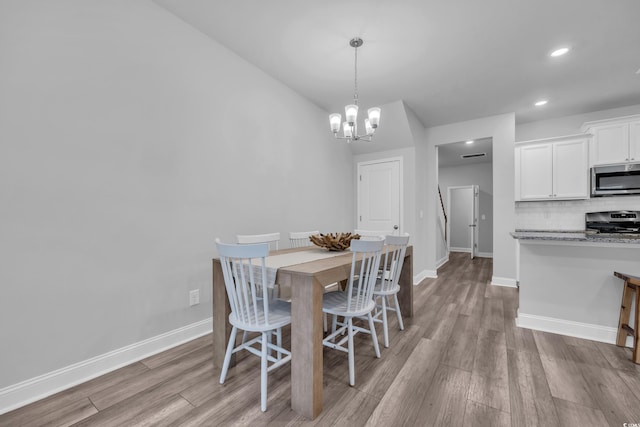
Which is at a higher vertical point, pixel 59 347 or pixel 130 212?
pixel 130 212

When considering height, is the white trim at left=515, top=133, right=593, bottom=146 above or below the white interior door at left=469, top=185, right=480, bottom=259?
above

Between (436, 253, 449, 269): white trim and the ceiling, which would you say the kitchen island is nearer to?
the ceiling

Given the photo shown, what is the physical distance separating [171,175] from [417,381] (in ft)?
7.99

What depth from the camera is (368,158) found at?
16.1 feet

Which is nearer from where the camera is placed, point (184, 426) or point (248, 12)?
point (184, 426)

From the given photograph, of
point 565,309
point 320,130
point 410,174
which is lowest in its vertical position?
point 565,309

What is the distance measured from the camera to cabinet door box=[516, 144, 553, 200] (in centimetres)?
424

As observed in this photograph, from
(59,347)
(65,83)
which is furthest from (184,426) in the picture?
(65,83)

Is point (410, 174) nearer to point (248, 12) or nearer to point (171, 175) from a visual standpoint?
point (248, 12)

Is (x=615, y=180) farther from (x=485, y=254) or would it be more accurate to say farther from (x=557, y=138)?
(x=485, y=254)

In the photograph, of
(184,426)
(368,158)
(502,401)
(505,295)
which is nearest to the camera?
(184,426)

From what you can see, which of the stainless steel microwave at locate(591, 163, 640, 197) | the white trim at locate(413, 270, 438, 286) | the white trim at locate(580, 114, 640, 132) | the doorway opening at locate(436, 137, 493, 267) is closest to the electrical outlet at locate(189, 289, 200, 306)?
the white trim at locate(413, 270, 438, 286)

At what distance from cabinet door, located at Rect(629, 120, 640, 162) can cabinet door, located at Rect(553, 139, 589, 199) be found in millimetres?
438

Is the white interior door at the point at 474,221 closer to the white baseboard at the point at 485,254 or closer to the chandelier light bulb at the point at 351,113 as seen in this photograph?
the white baseboard at the point at 485,254
